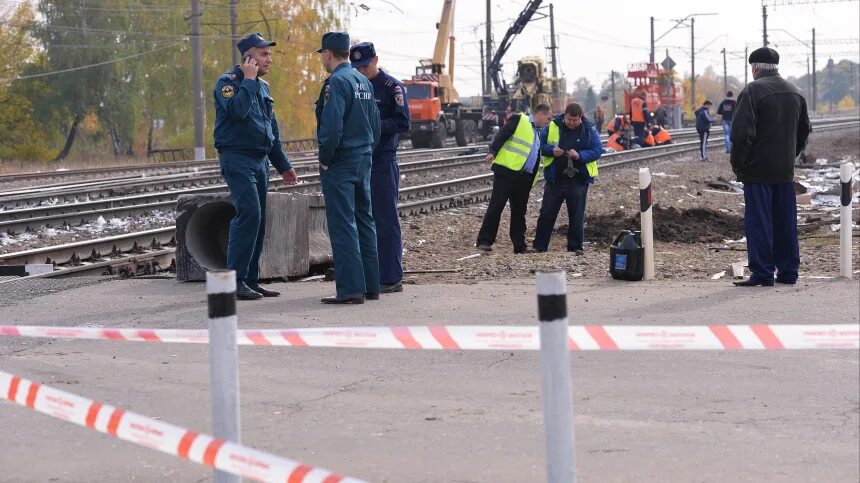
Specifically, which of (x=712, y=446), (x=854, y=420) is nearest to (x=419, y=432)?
(x=712, y=446)

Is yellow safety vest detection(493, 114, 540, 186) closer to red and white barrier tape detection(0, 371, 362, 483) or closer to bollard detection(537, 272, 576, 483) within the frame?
red and white barrier tape detection(0, 371, 362, 483)

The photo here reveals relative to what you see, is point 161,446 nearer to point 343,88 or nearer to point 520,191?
point 343,88

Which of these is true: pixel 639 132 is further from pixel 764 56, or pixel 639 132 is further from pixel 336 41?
pixel 336 41

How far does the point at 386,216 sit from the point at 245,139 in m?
1.25

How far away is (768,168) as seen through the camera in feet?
31.1

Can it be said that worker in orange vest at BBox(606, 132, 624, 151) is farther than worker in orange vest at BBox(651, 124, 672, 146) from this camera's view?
No

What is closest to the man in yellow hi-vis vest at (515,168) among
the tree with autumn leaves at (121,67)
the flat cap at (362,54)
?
the flat cap at (362,54)

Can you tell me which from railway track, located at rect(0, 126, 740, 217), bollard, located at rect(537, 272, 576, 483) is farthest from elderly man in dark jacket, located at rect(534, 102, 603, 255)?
bollard, located at rect(537, 272, 576, 483)

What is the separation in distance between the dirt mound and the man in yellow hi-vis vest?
1.83 meters

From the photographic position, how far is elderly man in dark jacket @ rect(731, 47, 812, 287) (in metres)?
9.45

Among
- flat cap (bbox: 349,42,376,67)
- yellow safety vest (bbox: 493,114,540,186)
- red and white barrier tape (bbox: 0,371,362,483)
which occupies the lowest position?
red and white barrier tape (bbox: 0,371,362,483)

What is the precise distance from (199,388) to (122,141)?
58278 millimetres

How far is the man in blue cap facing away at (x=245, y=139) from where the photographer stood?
9.37m

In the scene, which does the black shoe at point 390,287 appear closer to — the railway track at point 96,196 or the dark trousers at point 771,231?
the dark trousers at point 771,231
